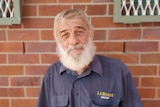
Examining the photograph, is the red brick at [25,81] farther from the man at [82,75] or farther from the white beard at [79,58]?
the white beard at [79,58]

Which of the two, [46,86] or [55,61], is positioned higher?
[55,61]

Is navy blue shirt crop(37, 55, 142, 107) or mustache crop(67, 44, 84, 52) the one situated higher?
mustache crop(67, 44, 84, 52)

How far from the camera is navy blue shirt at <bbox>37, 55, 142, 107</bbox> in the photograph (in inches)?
58.8

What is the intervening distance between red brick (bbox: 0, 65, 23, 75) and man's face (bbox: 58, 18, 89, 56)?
45cm

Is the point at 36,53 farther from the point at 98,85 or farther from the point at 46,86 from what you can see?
the point at 98,85

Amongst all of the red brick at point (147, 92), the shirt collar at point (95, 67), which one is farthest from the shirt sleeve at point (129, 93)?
the red brick at point (147, 92)

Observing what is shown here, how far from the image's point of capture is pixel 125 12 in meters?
1.65

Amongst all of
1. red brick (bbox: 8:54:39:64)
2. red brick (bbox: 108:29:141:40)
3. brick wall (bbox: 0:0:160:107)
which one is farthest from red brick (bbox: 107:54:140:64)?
red brick (bbox: 8:54:39:64)

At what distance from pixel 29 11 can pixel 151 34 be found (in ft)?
2.61

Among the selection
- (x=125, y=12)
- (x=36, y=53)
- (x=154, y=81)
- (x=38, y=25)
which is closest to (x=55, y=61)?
(x=36, y=53)

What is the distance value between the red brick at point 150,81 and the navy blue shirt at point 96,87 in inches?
9.5

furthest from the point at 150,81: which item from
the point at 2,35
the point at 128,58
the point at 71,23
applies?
the point at 2,35

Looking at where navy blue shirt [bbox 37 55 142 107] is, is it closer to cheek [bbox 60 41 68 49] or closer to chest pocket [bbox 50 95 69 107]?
chest pocket [bbox 50 95 69 107]

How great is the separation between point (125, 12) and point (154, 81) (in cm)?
50
